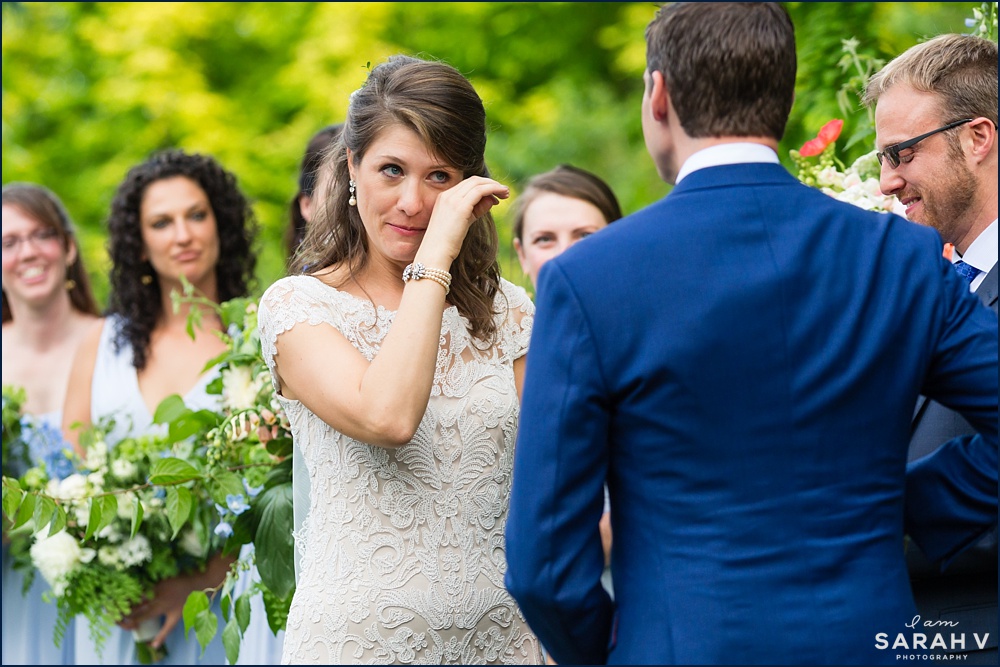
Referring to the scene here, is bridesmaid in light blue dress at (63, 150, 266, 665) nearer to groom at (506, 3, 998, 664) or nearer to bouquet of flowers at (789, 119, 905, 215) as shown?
bouquet of flowers at (789, 119, 905, 215)

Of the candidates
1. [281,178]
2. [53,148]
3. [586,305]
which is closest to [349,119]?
[586,305]

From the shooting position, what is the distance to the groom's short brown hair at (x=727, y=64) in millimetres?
1870

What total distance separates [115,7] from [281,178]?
3.01m

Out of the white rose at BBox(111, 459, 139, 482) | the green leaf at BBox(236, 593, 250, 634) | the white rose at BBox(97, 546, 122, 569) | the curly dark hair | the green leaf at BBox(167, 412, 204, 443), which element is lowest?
the green leaf at BBox(236, 593, 250, 634)

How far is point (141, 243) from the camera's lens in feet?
17.0

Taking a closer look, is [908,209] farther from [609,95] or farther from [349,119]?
[609,95]

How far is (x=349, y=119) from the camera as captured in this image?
2.87 meters

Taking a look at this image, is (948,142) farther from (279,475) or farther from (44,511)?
(44,511)

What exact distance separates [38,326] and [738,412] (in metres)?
4.80

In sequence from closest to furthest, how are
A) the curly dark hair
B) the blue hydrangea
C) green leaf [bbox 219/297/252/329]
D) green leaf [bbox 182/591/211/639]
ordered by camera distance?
the blue hydrangea → green leaf [bbox 182/591/211/639] → green leaf [bbox 219/297/252/329] → the curly dark hair

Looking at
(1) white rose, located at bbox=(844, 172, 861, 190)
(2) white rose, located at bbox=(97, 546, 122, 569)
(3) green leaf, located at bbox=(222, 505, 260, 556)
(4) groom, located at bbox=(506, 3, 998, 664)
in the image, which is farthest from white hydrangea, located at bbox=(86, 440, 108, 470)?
(1) white rose, located at bbox=(844, 172, 861, 190)

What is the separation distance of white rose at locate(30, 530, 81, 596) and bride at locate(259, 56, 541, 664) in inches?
71.6

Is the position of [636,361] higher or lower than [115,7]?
lower

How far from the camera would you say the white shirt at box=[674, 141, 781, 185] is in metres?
1.92
